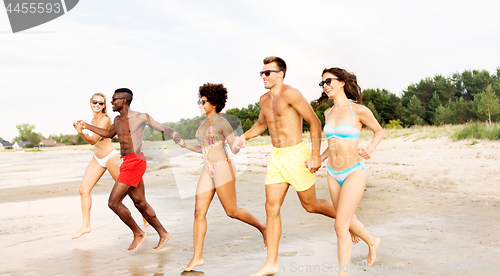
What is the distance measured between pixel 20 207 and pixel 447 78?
2054 inches

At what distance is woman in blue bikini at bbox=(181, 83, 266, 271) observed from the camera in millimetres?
4973

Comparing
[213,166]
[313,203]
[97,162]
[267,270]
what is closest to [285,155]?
[313,203]

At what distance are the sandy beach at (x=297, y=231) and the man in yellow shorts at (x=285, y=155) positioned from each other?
0.66m

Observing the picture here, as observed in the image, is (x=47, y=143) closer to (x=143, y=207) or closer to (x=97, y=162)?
(x=97, y=162)

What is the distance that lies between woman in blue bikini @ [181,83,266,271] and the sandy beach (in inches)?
22.3

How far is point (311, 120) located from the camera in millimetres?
4621

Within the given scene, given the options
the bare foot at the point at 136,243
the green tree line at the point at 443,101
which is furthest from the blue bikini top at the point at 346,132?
the green tree line at the point at 443,101

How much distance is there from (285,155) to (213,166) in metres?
0.98

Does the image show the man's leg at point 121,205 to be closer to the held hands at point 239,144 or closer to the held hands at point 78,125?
the held hands at point 78,125

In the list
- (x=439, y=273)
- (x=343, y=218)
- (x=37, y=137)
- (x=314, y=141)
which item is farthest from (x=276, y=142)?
(x=37, y=137)

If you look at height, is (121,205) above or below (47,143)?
below

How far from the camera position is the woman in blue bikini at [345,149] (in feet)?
13.4

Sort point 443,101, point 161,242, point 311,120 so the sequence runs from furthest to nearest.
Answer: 1. point 443,101
2. point 161,242
3. point 311,120

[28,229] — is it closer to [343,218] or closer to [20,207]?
[20,207]
